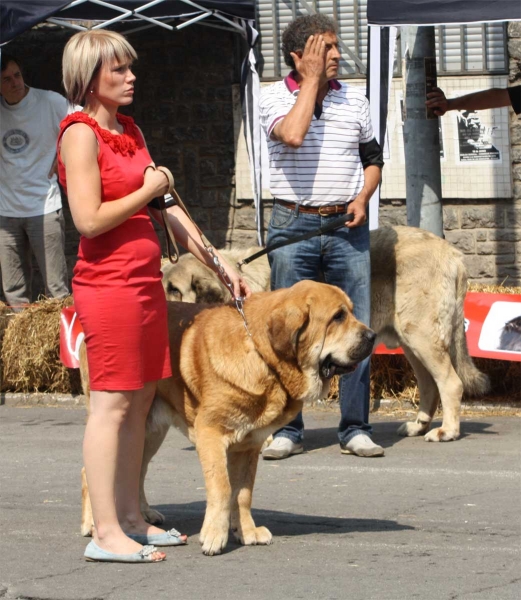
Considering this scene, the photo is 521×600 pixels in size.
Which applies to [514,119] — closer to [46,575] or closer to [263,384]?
[263,384]

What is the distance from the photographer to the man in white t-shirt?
1007 cm

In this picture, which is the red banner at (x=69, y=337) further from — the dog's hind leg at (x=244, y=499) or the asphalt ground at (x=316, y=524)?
the dog's hind leg at (x=244, y=499)

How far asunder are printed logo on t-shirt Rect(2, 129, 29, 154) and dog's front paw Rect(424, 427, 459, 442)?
16.6ft

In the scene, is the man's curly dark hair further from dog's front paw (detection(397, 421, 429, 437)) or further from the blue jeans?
dog's front paw (detection(397, 421, 429, 437))

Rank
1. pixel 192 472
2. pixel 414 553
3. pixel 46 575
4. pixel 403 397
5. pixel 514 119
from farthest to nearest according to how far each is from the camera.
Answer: pixel 514 119
pixel 403 397
pixel 192 472
pixel 414 553
pixel 46 575

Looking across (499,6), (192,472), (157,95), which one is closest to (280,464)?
(192,472)

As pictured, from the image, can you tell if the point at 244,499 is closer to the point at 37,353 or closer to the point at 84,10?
the point at 37,353

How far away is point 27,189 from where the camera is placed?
1015cm

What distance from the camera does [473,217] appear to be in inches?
507

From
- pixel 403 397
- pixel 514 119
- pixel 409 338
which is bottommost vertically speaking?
pixel 403 397

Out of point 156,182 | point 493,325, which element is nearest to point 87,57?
point 156,182

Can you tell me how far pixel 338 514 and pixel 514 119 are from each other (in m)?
8.29

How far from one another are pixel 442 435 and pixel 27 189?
4797 millimetres

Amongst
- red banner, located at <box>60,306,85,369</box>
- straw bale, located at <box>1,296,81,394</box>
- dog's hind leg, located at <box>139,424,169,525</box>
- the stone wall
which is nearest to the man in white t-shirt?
straw bale, located at <box>1,296,81,394</box>
